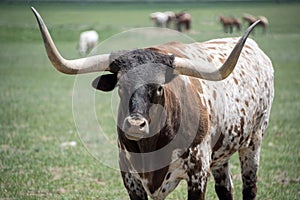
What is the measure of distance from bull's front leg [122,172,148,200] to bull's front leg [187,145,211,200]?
0.47 metres

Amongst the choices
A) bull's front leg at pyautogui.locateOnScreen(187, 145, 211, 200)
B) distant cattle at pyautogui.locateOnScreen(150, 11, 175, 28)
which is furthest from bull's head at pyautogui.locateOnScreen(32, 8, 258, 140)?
distant cattle at pyautogui.locateOnScreen(150, 11, 175, 28)

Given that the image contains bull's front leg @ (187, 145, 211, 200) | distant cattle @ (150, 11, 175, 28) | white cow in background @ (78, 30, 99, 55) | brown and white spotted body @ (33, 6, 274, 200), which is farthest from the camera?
distant cattle @ (150, 11, 175, 28)

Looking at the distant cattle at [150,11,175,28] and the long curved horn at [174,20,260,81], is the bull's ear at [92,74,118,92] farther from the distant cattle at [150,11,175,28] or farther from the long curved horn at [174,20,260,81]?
the distant cattle at [150,11,175,28]

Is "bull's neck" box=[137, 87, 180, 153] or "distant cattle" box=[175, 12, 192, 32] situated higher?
"bull's neck" box=[137, 87, 180, 153]

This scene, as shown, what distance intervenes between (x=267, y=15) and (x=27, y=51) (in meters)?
28.1

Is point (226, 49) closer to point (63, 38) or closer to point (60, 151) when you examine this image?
point (60, 151)

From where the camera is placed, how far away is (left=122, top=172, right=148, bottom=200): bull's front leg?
17.1ft

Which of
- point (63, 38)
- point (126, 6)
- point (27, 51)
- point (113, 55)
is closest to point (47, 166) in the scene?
point (113, 55)

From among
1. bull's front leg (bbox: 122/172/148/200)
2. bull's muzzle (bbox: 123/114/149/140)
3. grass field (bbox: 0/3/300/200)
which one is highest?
bull's muzzle (bbox: 123/114/149/140)

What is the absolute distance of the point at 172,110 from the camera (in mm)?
4812

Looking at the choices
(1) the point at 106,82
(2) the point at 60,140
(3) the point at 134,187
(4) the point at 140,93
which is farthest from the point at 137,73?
(2) the point at 60,140

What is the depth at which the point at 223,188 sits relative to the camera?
6.48m

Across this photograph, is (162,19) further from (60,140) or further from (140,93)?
(140,93)

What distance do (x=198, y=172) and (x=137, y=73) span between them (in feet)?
3.52
